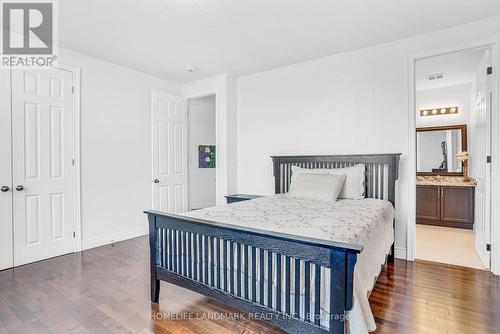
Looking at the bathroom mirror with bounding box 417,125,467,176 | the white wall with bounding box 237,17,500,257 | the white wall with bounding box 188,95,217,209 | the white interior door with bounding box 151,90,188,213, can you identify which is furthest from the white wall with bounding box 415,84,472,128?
the white interior door with bounding box 151,90,188,213

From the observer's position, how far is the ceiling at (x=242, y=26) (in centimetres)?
253

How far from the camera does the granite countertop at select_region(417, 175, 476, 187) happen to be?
459 cm

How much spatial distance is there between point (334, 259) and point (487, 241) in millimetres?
2643

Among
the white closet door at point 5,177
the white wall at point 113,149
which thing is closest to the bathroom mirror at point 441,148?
the white wall at point 113,149

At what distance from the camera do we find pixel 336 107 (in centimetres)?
375

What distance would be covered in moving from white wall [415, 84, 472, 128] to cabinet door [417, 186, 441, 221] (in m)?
1.32

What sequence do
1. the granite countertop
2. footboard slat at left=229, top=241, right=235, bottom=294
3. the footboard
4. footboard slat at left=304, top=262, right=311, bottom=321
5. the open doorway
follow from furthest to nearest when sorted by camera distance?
the granite countertop < the open doorway < footboard slat at left=229, top=241, right=235, bottom=294 < footboard slat at left=304, top=262, right=311, bottom=321 < the footboard

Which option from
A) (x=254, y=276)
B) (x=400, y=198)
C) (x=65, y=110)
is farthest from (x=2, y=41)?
(x=400, y=198)

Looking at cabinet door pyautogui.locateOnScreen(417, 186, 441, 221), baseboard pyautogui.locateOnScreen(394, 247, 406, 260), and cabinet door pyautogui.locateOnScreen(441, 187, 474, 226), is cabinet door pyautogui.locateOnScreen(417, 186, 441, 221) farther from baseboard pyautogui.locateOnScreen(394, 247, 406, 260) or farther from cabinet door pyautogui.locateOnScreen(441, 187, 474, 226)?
baseboard pyautogui.locateOnScreen(394, 247, 406, 260)

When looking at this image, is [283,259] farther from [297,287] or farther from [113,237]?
[113,237]

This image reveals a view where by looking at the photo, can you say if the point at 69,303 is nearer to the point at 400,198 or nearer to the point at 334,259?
the point at 334,259

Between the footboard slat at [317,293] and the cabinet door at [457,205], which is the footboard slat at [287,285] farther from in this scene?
the cabinet door at [457,205]

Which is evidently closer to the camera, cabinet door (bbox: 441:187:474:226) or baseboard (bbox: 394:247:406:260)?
baseboard (bbox: 394:247:406:260)

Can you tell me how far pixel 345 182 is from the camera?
10.7 ft
